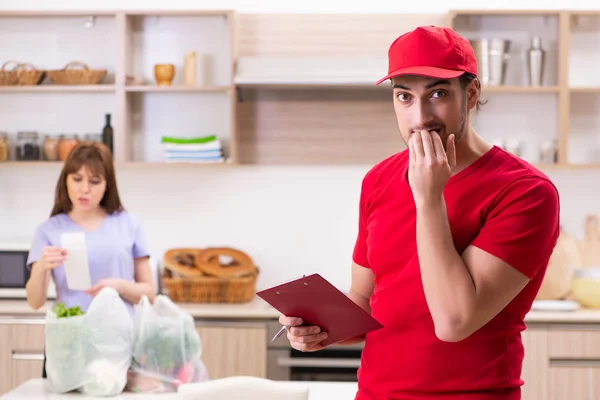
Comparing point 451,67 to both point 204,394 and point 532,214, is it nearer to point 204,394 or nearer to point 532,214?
point 532,214

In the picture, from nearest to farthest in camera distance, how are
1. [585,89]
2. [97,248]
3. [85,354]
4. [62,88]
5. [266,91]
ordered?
1. [85,354]
2. [97,248]
3. [585,89]
4. [62,88]
5. [266,91]

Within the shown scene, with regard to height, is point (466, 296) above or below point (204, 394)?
above

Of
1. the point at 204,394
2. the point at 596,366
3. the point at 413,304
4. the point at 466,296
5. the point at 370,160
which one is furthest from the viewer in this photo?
the point at 370,160

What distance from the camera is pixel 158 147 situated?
183 inches

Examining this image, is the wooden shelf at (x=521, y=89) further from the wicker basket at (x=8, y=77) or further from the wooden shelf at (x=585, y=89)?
the wicker basket at (x=8, y=77)

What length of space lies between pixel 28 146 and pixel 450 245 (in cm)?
360

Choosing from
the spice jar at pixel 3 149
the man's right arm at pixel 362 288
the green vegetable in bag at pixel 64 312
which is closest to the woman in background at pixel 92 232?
the green vegetable in bag at pixel 64 312

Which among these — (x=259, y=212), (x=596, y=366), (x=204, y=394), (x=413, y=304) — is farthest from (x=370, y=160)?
(x=413, y=304)

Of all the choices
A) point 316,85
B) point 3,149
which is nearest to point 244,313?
point 316,85

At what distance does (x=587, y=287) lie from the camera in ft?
13.8

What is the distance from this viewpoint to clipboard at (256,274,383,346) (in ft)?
4.84

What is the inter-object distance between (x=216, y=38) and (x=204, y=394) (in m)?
2.64

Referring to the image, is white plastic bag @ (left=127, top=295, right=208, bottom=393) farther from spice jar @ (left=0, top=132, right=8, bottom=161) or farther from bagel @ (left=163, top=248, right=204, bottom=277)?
spice jar @ (left=0, top=132, right=8, bottom=161)

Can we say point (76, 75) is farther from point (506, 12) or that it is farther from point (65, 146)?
point (506, 12)
